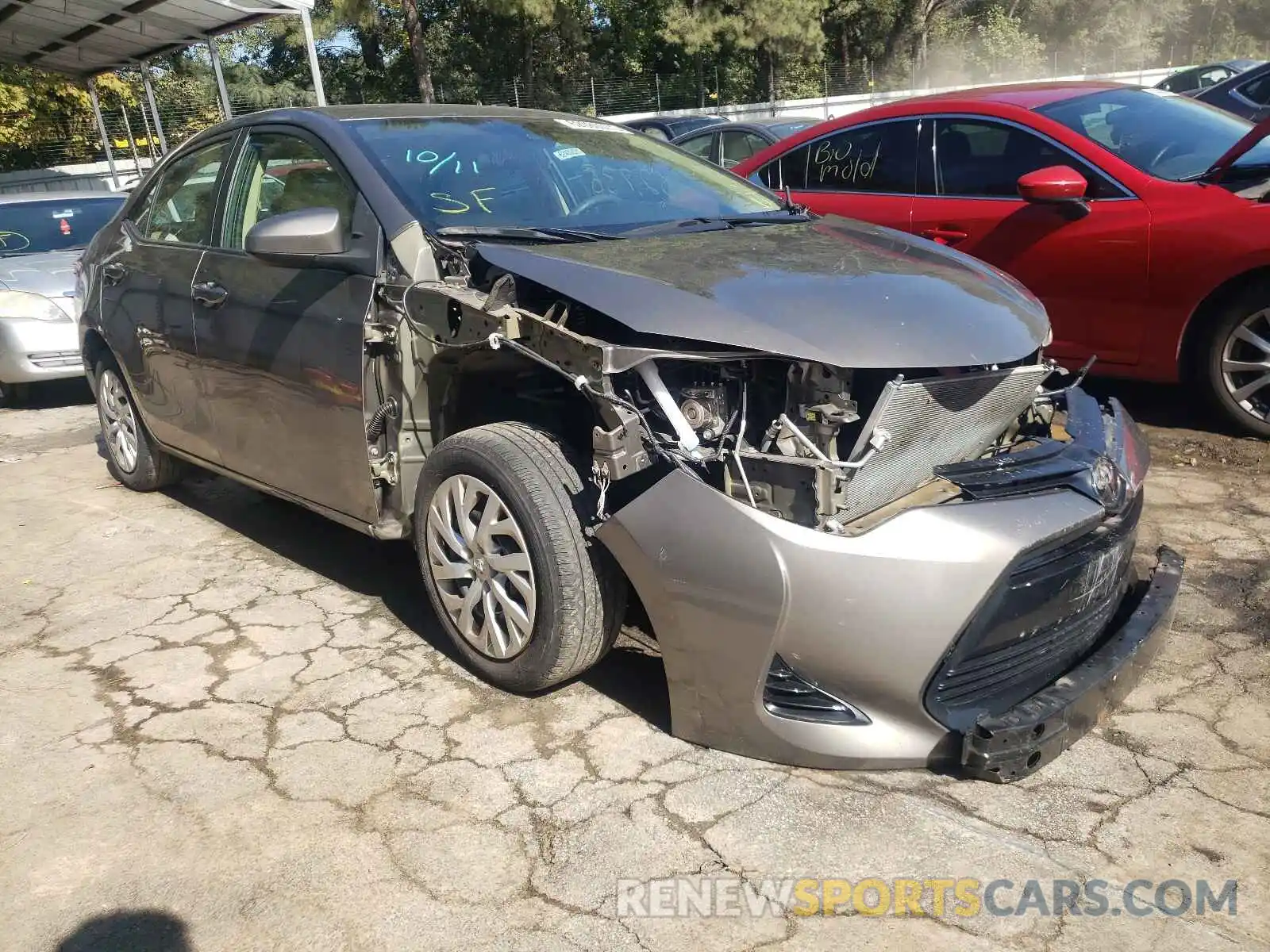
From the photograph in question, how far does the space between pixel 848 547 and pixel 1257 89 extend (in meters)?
10.0

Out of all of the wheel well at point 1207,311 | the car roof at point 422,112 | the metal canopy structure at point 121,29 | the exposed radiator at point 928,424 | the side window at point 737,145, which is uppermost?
the metal canopy structure at point 121,29

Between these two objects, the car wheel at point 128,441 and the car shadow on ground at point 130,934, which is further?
the car wheel at point 128,441

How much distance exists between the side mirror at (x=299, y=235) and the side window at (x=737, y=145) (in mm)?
9037

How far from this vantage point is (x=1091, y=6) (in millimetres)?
49906

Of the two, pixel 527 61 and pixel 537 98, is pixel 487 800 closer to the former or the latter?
pixel 537 98

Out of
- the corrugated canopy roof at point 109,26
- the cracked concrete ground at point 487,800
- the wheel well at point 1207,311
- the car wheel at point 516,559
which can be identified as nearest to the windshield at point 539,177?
the car wheel at point 516,559

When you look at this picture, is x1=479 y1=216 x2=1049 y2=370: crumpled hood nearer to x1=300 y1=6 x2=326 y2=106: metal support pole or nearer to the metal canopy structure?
the metal canopy structure

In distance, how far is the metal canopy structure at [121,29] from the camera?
438 inches

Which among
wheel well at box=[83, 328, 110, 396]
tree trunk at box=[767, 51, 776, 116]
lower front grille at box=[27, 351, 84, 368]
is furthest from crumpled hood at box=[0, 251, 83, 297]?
tree trunk at box=[767, 51, 776, 116]

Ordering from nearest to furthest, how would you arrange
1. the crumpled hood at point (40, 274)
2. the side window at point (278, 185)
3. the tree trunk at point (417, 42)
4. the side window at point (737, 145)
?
1. the side window at point (278, 185)
2. the crumpled hood at point (40, 274)
3. the side window at point (737, 145)
4. the tree trunk at point (417, 42)

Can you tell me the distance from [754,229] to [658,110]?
1221 inches

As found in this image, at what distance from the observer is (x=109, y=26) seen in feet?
40.7

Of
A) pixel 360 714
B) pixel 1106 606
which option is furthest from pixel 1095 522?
pixel 360 714

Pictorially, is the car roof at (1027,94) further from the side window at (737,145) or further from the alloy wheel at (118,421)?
the side window at (737,145)
